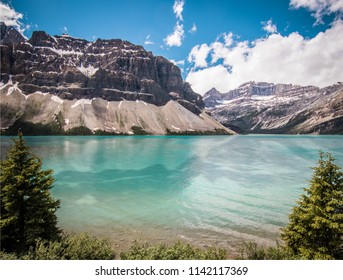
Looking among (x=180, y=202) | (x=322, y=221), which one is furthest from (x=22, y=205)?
(x=180, y=202)

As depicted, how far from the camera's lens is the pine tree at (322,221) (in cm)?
1197

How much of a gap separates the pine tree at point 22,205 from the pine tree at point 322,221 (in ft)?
46.1

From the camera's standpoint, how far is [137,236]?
20.0m

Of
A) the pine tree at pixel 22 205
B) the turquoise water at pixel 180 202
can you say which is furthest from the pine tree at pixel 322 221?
the pine tree at pixel 22 205

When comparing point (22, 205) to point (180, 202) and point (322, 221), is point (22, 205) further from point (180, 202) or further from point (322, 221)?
point (180, 202)

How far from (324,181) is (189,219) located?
566 inches

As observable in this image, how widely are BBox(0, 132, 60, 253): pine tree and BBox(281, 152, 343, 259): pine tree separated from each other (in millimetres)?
14036

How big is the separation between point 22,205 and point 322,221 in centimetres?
1627

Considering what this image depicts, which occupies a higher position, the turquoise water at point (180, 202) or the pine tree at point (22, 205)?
the pine tree at point (22, 205)

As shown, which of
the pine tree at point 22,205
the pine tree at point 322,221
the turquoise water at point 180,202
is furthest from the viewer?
the turquoise water at point 180,202

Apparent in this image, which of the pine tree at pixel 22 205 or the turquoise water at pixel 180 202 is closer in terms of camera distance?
the pine tree at pixel 22 205

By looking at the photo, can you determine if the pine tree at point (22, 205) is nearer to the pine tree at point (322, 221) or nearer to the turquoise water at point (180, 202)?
the turquoise water at point (180, 202)
